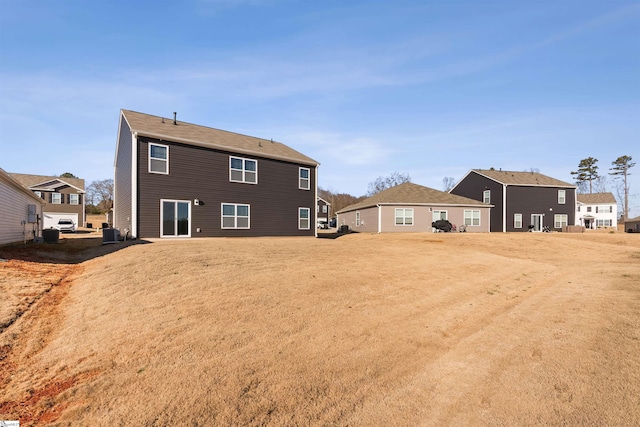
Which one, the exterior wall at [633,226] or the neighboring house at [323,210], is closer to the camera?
the exterior wall at [633,226]

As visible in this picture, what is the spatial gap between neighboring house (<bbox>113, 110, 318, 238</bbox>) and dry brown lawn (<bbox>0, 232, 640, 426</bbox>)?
7519 millimetres

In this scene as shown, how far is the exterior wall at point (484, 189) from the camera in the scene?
35.1 metres

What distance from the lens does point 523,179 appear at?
36750mm

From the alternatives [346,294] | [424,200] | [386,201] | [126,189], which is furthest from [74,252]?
[424,200]

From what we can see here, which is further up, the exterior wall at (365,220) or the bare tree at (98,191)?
the bare tree at (98,191)

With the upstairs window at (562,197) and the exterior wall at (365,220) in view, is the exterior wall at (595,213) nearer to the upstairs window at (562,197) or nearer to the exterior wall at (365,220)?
the upstairs window at (562,197)

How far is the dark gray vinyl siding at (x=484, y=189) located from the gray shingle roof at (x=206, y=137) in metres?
23.5

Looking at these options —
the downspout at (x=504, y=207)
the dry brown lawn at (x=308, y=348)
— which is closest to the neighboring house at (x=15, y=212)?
the dry brown lawn at (x=308, y=348)

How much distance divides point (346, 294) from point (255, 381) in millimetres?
3630

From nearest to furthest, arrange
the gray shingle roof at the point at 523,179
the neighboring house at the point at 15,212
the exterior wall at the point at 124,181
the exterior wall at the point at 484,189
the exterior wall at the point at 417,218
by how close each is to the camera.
A: the neighboring house at the point at 15,212 → the exterior wall at the point at 124,181 → the exterior wall at the point at 417,218 → the exterior wall at the point at 484,189 → the gray shingle roof at the point at 523,179

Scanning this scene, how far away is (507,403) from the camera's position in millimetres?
3379

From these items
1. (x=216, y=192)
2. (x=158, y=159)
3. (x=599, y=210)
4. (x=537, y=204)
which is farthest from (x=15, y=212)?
(x=599, y=210)

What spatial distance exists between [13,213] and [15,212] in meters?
0.48

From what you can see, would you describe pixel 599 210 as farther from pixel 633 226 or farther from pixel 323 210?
pixel 323 210
